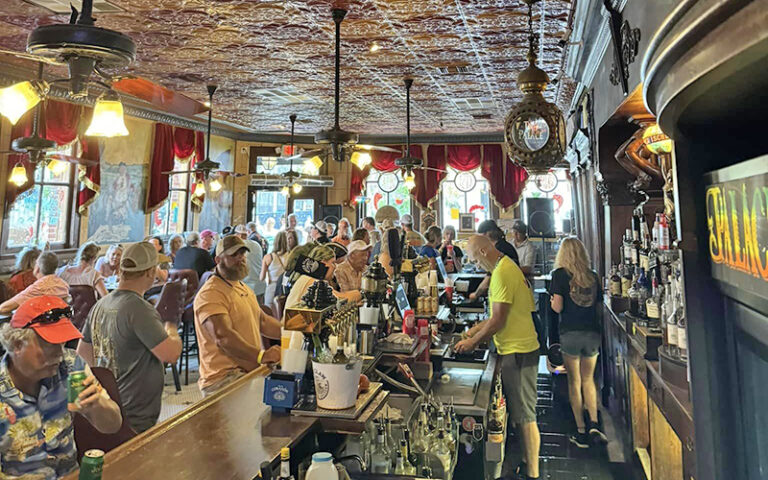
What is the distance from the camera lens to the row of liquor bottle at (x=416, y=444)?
1990mm

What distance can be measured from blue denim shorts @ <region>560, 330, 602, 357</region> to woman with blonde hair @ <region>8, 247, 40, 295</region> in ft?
17.1

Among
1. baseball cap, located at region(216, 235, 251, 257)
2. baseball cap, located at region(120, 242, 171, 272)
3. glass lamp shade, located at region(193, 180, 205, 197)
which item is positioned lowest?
baseball cap, located at region(120, 242, 171, 272)

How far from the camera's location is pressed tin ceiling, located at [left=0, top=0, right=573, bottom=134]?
4461mm

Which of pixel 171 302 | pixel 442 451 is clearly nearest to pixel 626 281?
pixel 442 451

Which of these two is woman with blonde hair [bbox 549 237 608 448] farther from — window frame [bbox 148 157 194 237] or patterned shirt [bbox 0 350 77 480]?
window frame [bbox 148 157 194 237]

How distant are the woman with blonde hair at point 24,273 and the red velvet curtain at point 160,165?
4.27 metres

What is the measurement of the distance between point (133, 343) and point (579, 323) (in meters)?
3.50

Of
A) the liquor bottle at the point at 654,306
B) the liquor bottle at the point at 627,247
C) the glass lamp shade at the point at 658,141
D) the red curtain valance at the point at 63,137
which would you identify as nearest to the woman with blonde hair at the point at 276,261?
the red curtain valance at the point at 63,137

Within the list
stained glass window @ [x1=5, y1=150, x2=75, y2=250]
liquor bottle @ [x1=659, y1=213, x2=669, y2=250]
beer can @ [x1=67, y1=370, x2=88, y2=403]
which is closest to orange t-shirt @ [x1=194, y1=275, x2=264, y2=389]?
beer can @ [x1=67, y1=370, x2=88, y2=403]

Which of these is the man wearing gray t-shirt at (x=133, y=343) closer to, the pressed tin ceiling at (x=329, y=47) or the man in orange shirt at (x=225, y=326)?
the man in orange shirt at (x=225, y=326)

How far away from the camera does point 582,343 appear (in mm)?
4281

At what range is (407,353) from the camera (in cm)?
271

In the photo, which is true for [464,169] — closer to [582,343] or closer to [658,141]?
[582,343]

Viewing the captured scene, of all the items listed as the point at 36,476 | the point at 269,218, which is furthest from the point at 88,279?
the point at 269,218
